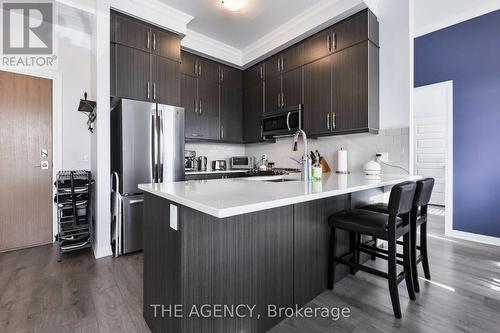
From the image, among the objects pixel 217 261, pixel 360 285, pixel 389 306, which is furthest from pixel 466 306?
pixel 217 261

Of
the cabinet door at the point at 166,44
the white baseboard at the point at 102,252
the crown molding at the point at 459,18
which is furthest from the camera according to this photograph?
the cabinet door at the point at 166,44

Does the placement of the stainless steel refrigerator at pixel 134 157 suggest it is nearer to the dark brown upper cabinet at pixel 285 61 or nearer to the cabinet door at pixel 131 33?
the cabinet door at pixel 131 33

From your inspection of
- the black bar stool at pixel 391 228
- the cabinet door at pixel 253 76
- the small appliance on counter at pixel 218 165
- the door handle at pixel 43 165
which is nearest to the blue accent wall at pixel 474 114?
the black bar stool at pixel 391 228

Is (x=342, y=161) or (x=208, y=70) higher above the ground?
(x=208, y=70)

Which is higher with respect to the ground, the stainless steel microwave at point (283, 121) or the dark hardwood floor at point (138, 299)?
the stainless steel microwave at point (283, 121)

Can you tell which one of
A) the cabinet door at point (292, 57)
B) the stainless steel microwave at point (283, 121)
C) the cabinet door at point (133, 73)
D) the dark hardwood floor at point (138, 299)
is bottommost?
the dark hardwood floor at point (138, 299)

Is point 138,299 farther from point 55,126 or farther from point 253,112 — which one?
point 253,112

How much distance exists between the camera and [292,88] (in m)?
3.36

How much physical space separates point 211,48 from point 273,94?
4.07ft

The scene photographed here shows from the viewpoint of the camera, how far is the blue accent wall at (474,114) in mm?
2861

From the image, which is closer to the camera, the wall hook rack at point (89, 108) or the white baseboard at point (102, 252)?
the white baseboard at point (102, 252)

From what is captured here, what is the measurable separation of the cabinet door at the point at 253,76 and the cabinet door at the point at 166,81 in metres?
1.35

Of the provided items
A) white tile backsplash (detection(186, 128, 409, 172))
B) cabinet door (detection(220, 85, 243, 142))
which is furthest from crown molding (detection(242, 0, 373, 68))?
white tile backsplash (detection(186, 128, 409, 172))
